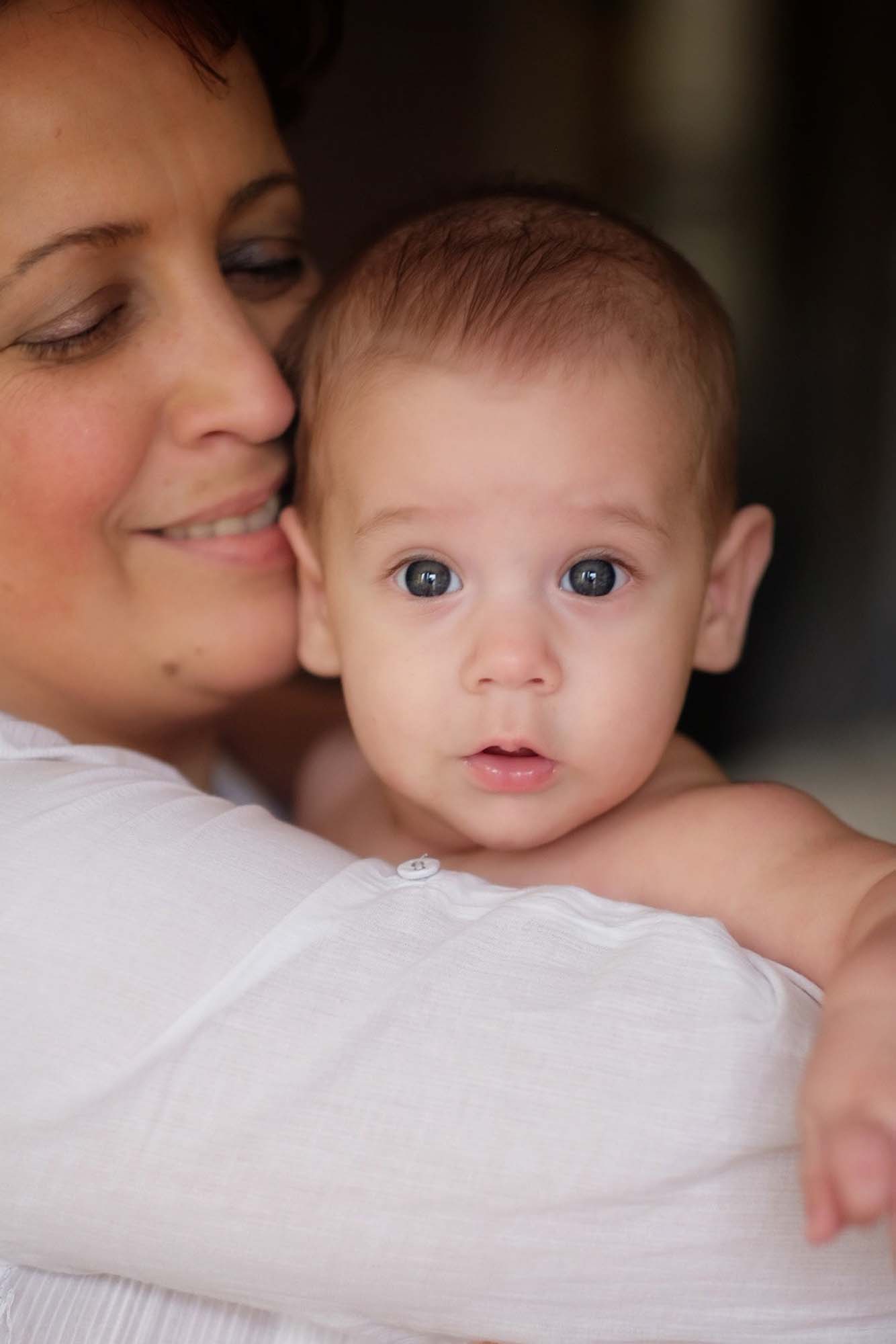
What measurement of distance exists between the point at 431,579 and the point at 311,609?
0.96 ft

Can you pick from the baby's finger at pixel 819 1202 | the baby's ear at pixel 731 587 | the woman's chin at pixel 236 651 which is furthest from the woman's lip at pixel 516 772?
the baby's finger at pixel 819 1202

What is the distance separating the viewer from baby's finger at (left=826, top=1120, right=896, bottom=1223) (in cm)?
82

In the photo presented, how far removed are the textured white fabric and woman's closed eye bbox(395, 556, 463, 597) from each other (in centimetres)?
33

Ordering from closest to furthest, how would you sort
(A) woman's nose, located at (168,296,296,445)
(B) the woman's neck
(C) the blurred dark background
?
(A) woman's nose, located at (168,296,296,445), (B) the woman's neck, (C) the blurred dark background

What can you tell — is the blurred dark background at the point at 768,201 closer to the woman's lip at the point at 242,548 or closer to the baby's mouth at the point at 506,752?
the woman's lip at the point at 242,548

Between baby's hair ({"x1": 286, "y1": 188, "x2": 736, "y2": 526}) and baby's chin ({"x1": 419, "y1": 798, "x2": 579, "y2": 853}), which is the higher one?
baby's hair ({"x1": 286, "y1": 188, "x2": 736, "y2": 526})

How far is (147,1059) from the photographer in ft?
3.51

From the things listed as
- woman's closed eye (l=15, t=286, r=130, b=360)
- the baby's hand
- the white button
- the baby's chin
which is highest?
woman's closed eye (l=15, t=286, r=130, b=360)

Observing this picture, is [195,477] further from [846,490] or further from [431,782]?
[846,490]

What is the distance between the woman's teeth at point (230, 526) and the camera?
162 centimetres

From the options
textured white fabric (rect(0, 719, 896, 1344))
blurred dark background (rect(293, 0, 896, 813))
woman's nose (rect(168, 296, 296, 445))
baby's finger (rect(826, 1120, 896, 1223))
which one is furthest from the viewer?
blurred dark background (rect(293, 0, 896, 813))

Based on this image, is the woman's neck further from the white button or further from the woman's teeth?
the white button

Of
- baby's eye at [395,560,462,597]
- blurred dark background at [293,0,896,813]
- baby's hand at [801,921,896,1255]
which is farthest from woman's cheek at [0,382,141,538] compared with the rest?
blurred dark background at [293,0,896,813]

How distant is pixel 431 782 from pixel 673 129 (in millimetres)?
5054
